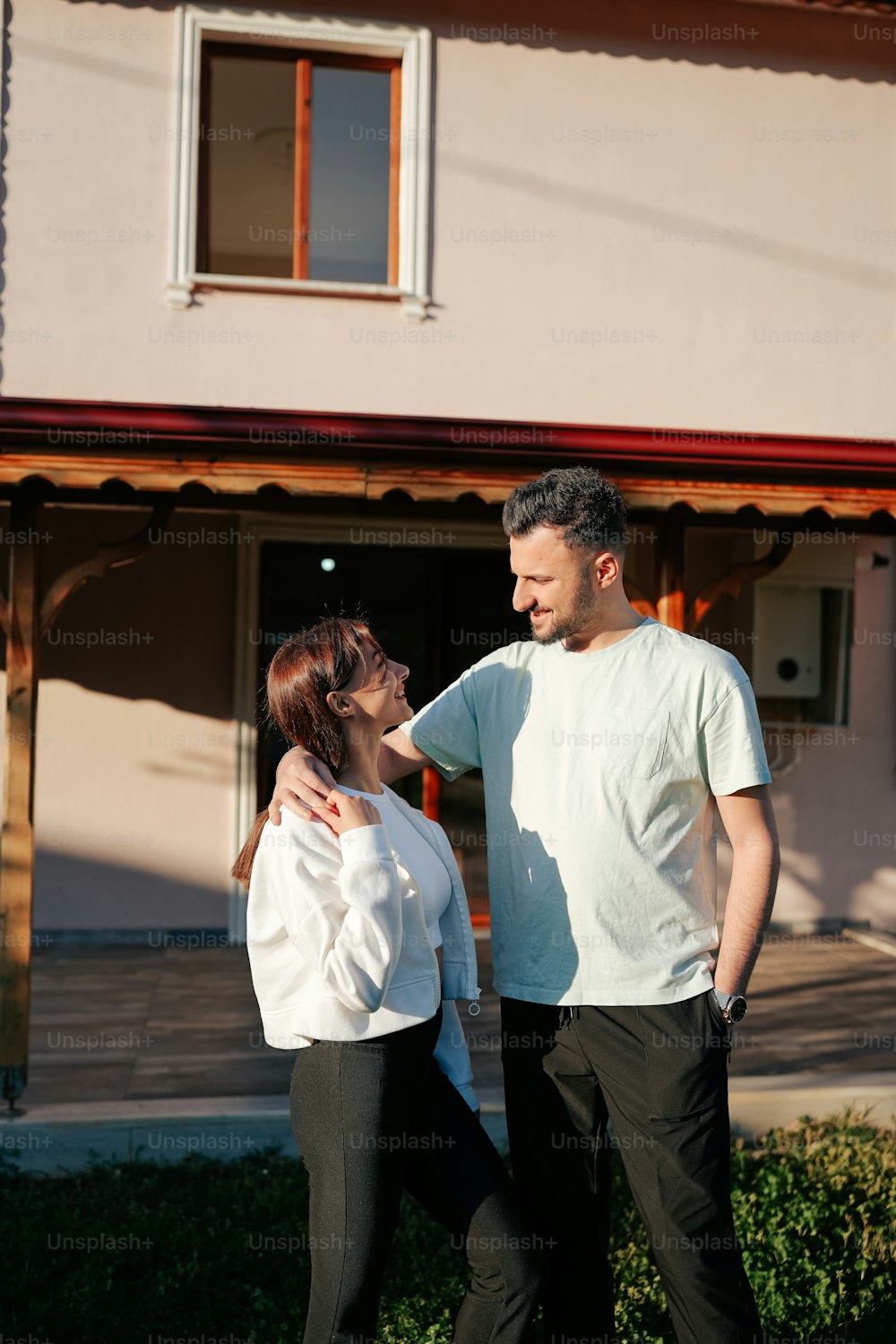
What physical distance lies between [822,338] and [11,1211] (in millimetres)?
6706

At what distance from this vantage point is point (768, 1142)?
4488mm

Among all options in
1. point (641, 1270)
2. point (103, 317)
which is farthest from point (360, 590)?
point (641, 1270)

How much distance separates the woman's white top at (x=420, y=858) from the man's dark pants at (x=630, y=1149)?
0.28 meters

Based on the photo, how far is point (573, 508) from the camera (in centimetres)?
238

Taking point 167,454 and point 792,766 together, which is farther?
point 792,766

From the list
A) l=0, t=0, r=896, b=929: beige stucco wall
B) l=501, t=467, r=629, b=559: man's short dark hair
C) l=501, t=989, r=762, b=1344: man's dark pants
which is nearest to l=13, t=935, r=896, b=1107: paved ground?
l=0, t=0, r=896, b=929: beige stucco wall

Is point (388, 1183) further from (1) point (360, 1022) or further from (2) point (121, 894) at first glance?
(2) point (121, 894)

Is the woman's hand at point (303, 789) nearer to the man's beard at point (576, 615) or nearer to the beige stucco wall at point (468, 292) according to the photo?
the man's beard at point (576, 615)

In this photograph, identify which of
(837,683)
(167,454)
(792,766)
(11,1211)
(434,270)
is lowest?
(11,1211)

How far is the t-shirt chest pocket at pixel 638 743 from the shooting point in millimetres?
2334

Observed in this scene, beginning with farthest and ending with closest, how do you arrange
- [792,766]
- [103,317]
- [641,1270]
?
[792,766] → [103,317] → [641,1270]

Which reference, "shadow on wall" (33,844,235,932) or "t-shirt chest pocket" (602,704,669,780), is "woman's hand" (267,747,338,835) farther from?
"shadow on wall" (33,844,235,932)

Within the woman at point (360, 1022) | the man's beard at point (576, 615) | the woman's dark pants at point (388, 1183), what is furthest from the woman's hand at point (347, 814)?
the man's beard at point (576, 615)

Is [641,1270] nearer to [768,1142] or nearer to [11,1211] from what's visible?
[768,1142]
